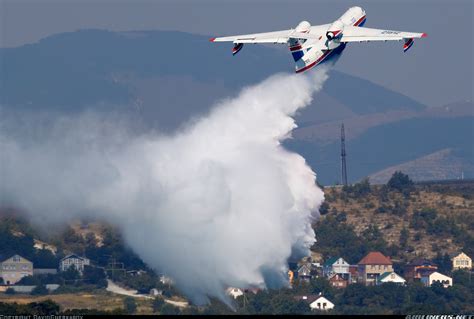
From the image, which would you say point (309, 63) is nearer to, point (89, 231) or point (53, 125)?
point (89, 231)

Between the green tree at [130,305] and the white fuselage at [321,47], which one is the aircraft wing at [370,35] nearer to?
the white fuselage at [321,47]

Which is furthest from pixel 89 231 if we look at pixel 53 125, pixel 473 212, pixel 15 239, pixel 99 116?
pixel 473 212

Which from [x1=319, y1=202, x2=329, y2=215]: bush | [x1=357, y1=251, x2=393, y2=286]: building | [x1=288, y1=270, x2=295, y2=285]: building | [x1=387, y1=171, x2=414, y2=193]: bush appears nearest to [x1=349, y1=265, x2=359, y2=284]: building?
[x1=357, y1=251, x2=393, y2=286]: building

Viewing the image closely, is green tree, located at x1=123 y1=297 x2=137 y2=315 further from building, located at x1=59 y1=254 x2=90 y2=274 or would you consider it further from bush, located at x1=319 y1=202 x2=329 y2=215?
bush, located at x1=319 y1=202 x2=329 y2=215

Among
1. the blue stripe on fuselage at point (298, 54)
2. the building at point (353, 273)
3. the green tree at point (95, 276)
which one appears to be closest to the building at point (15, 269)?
the green tree at point (95, 276)

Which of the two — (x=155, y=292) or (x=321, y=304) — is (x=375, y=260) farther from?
(x=155, y=292)

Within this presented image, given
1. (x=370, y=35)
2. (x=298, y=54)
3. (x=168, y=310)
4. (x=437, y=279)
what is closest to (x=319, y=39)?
(x=298, y=54)

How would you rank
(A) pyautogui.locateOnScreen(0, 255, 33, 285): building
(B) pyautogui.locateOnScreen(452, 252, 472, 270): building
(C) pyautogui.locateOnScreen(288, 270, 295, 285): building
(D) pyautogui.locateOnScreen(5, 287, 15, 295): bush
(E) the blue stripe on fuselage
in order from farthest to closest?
1. (B) pyautogui.locateOnScreen(452, 252, 472, 270): building
2. (C) pyautogui.locateOnScreen(288, 270, 295, 285): building
3. (A) pyautogui.locateOnScreen(0, 255, 33, 285): building
4. (D) pyautogui.locateOnScreen(5, 287, 15, 295): bush
5. (E) the blue stripe on fuselage
